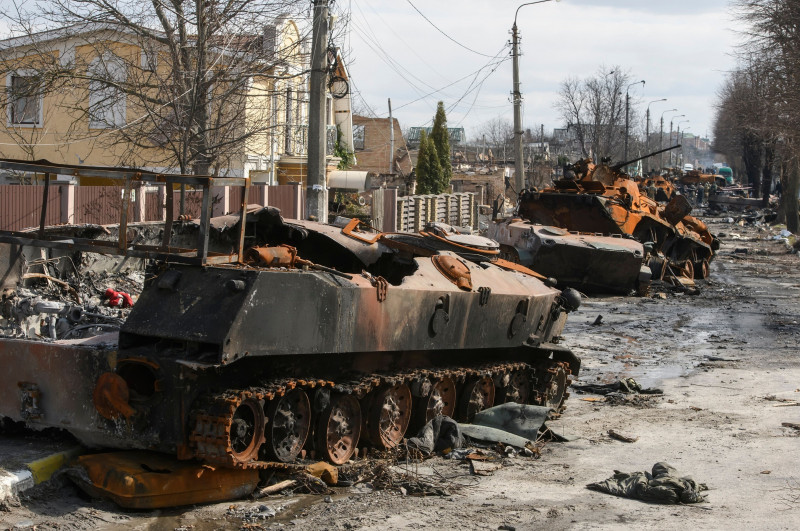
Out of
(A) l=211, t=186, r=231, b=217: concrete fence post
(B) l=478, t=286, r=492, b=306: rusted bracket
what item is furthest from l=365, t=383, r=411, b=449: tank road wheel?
(A) l=211, t=186, r=231, b=217: concrete fence post

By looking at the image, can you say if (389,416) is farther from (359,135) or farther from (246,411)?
(359,135)

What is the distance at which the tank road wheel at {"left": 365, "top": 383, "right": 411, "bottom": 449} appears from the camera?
8125mm

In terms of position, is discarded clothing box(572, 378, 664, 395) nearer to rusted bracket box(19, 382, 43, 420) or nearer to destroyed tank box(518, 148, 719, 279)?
rusted bracket box(19, 382, 43, 420)

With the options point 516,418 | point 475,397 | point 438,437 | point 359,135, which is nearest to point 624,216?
point 475,397

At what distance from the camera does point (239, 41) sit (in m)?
15.7

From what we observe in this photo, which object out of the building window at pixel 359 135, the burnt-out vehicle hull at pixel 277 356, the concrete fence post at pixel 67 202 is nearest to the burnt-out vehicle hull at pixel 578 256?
the concrete fence post at pixel 67 202

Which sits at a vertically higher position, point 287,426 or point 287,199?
point 287,199

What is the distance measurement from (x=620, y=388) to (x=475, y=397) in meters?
2.81

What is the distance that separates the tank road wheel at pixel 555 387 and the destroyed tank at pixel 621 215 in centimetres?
1254

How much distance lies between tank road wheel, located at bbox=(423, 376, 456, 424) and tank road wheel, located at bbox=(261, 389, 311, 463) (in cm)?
167

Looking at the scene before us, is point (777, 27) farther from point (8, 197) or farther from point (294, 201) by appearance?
point (8, 197)

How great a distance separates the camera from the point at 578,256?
20.1 metres

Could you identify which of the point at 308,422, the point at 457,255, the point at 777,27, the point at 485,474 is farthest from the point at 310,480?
the point at 777,27

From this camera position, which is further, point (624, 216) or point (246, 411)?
point (624, 216)
